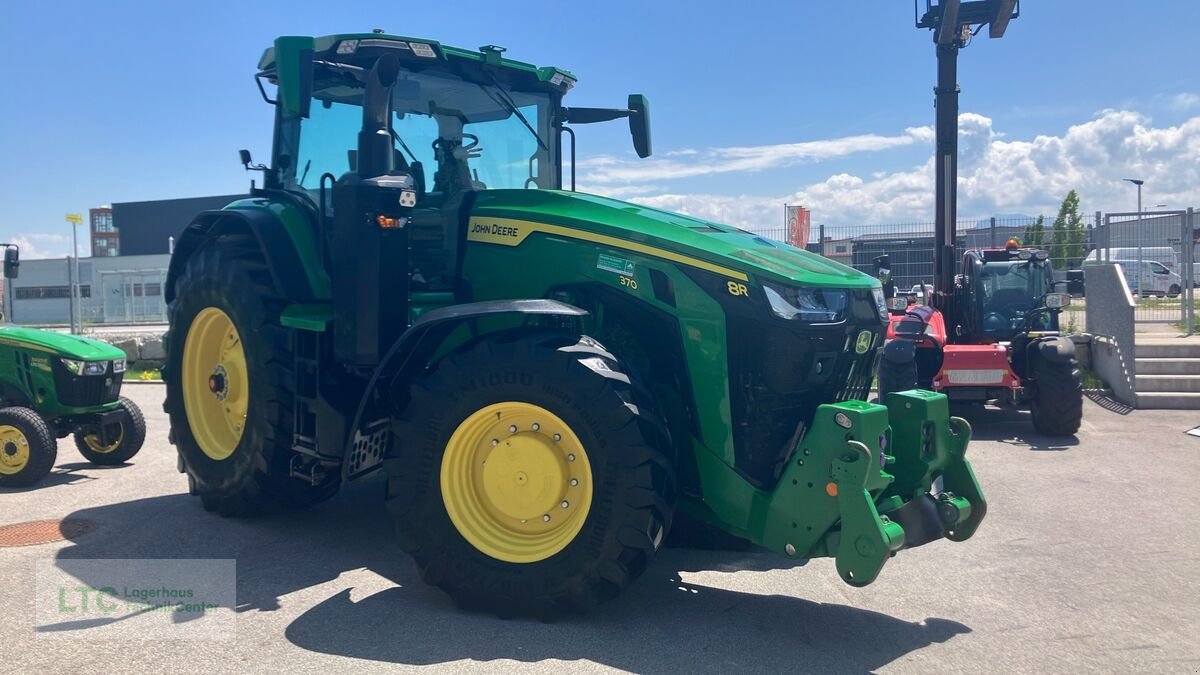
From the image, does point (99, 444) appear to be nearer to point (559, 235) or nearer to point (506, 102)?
point (506, 102)

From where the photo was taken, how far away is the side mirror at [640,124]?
21.4ft

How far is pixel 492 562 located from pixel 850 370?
1.94 metres

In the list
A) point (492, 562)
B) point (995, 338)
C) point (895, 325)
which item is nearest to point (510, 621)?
point (492, 562)

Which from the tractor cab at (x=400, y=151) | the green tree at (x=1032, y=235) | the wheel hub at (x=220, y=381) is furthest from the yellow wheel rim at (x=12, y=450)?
the green tree at (x=1032, y=235)

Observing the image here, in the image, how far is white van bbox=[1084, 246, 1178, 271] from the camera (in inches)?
594

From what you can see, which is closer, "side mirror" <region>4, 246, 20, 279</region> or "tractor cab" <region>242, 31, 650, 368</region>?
"tractor cab" <region>242, 31, 650, 368</region>

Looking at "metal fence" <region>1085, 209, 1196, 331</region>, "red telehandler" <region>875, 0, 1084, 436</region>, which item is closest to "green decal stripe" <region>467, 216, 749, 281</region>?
"red telehandler" <region>875, 0, 1084, 436</region>

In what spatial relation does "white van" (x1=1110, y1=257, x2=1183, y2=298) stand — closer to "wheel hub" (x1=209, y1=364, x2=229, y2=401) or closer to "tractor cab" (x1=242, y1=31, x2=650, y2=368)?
"tractor cab" (x1=242, y1=31, x2=650, y2=368)

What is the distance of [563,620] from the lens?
4.30 m

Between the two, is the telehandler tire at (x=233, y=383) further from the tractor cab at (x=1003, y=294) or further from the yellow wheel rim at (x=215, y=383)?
the tractor cab at (x=1003, y=294)

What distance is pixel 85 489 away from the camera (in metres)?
7.25

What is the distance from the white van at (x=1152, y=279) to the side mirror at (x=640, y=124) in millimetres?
11567

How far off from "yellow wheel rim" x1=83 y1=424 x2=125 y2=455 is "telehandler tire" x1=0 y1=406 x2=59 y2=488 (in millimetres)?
801

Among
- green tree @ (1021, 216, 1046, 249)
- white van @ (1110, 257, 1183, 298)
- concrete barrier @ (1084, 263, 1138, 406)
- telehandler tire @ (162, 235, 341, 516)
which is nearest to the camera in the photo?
telehandler tire @ (162, 235, 341, 516)
